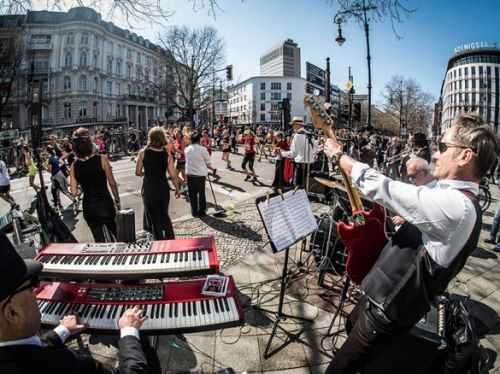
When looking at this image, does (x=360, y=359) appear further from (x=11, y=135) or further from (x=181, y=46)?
(x=181, y=46)

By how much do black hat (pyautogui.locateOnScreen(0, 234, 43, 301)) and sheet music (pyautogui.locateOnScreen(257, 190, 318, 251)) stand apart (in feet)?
5.58

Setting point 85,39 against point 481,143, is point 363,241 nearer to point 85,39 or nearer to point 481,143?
point 481,143

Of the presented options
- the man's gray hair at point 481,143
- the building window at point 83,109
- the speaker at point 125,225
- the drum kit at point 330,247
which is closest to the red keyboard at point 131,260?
the speaker at point 125,225

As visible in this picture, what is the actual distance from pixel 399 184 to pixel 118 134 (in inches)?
966

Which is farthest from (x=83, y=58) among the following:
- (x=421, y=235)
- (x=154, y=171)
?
(x=421, y=235)

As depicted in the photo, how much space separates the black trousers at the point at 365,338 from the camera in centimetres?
180

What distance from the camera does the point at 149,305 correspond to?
7.32ft

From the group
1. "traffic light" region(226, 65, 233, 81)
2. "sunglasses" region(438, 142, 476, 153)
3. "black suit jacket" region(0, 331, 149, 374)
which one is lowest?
"black suit jacket" region(0, 331, 149, 374)

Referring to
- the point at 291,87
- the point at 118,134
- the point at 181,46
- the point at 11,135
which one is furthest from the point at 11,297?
the point at 291,87

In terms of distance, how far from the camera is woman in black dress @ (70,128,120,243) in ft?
12.9

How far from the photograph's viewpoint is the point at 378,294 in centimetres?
180

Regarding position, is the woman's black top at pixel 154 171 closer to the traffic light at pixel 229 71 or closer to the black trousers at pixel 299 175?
the black trousers at pixel 299 175

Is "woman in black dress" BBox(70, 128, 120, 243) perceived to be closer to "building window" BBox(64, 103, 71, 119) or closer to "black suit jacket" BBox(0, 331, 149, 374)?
"black suit jacket" BBox(0, 331, 149, 374)

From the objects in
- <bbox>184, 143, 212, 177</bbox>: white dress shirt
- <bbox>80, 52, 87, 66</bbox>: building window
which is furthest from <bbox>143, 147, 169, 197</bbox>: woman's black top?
<bbox>80, 52, 87, 66</bbox>: building window
